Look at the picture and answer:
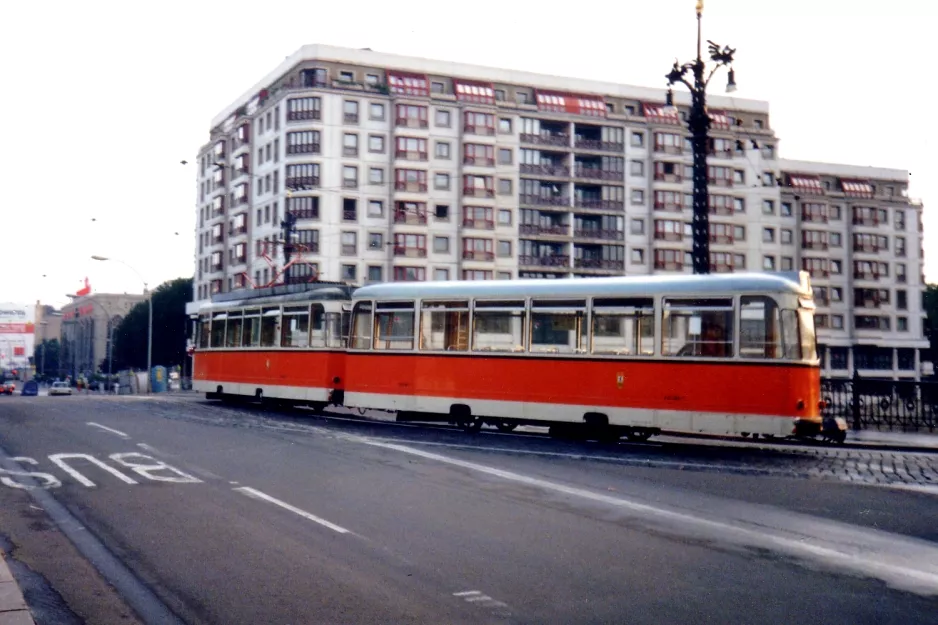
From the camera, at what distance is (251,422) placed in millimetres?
22297

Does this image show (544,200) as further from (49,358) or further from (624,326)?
(49,358)

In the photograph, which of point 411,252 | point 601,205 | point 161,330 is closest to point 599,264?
point 601,205

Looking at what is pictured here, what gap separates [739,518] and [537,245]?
2377 inches

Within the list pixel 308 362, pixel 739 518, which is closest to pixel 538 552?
pixel 739 518

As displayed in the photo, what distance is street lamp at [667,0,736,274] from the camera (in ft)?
65.8

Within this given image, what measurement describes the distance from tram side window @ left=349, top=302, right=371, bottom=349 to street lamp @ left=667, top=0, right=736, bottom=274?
25.5 feet

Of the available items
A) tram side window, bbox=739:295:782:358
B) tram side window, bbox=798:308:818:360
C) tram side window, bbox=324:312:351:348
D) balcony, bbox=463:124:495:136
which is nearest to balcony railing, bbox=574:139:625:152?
balcony, bbox=463:124:495:136

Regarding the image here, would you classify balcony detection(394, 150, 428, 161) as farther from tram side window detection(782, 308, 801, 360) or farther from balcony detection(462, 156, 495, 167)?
tram side window detection(782, 308, 801, 360)

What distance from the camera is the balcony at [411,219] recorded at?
65594mm

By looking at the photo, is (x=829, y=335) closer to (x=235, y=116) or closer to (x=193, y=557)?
(x=235, y=116)

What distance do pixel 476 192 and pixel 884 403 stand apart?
46.9m

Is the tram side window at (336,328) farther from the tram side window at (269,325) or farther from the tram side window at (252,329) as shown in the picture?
the tram side window at (252,329)

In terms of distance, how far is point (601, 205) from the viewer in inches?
2785

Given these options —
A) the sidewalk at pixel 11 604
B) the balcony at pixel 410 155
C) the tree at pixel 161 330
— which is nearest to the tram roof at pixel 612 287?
the sidewalk at pixel 11 604
